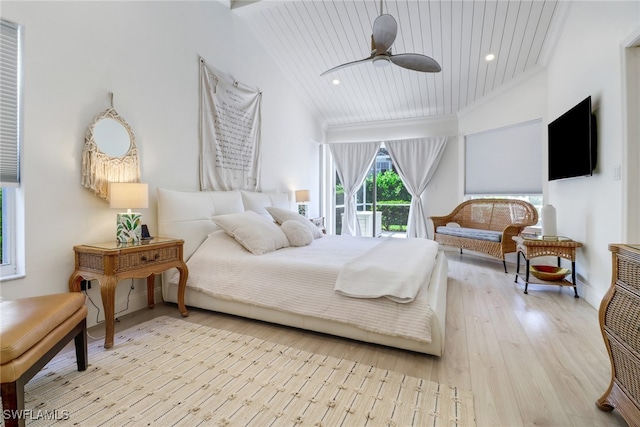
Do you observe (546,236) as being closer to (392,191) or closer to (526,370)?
(526,370)

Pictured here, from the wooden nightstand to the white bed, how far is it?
0.31 metres

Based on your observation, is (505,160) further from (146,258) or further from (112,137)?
(112,137)

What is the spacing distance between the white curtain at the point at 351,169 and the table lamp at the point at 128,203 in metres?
4.70

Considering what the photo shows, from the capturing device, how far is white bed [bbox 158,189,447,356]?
76.4 inches

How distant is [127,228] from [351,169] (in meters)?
4.88

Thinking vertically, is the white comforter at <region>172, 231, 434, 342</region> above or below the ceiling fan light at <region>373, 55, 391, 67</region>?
below

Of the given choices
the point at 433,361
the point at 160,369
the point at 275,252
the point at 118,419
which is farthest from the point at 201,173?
the point at 433,361

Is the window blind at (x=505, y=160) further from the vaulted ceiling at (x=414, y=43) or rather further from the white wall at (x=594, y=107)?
the vaulted ceiling at (x=414, y=43)

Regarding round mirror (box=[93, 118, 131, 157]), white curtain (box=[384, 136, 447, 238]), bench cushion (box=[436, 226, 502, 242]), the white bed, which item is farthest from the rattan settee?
round mirror (box=[93, 118, 131, 157])

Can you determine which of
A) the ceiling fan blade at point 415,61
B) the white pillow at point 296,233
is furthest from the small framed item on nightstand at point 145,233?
the ceiling fan blade at point 415,61

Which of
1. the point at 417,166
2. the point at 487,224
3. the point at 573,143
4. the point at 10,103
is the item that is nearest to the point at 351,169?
the point at 417,166

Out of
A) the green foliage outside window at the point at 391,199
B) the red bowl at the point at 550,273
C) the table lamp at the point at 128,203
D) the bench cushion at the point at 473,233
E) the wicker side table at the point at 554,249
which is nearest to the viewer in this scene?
the table lamp at the point at 128,203

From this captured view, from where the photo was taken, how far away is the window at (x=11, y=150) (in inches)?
75.2

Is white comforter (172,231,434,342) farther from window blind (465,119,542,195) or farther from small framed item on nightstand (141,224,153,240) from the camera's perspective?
window blind (465,119,542,195)
